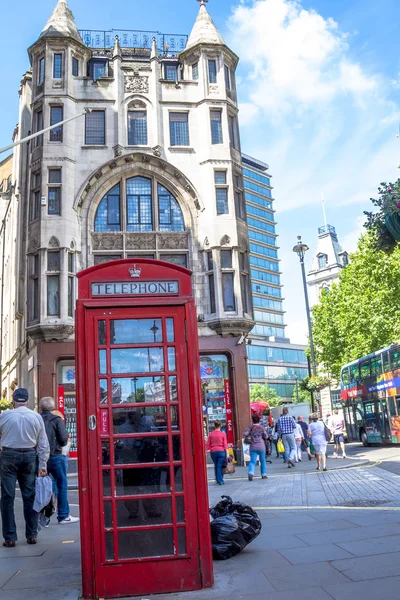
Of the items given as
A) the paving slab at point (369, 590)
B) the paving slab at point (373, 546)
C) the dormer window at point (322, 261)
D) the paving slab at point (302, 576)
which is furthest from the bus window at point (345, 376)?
the dormer window at point (322, 261)

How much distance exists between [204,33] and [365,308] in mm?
19622

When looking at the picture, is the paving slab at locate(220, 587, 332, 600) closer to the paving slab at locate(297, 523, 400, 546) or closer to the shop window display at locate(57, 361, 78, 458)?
Answer: the paving slab at locate(297, 523, 400, 546)

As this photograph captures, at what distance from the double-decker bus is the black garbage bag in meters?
18.0

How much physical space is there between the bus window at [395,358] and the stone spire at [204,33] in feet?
53.3

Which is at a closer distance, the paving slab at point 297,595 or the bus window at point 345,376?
the paving slab at point 297,595

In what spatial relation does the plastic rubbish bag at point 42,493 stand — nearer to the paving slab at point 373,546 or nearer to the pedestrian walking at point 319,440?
the paving slab at point 373,546

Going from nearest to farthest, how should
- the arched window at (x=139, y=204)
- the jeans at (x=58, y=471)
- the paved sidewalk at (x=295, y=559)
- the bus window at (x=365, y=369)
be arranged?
1. the paved sidewalk at (x=295, y=559)
2. the jeans at (x=58, y=471)
3. the arched window at (x=139, y=204)
4. the bus window at (x=365, y=369)

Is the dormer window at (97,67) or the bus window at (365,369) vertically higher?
the dormer window at (97,67)

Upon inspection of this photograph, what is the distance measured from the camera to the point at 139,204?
25609 millimetres

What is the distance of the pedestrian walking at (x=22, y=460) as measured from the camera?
24.3ft

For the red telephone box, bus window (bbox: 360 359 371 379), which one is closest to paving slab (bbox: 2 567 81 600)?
the red telephone box

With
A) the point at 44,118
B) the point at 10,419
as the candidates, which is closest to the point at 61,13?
the point at 44,118

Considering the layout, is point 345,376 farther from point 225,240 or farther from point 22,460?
point 22,460

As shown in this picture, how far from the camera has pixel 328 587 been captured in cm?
481
